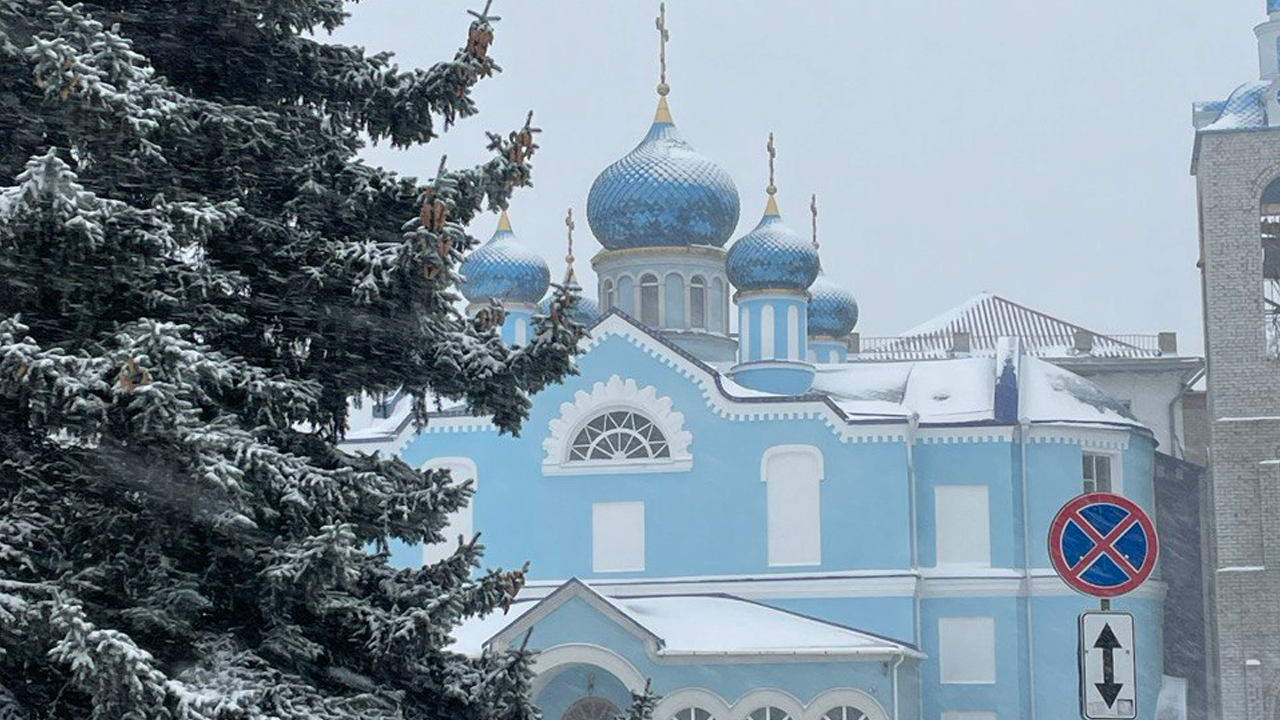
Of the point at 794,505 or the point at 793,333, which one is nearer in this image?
the point at 794,505

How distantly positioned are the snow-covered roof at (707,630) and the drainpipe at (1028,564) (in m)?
2.25

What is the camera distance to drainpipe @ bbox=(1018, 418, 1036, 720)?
29.3 metres

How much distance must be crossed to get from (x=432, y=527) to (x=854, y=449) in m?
22.3

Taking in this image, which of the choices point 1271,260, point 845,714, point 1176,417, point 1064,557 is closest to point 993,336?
point 1176,417

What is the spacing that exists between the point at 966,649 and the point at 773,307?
255 inches

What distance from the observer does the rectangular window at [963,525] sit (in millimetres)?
29859

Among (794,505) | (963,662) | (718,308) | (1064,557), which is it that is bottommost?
(963,662)

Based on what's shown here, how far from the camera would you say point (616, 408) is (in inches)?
1189

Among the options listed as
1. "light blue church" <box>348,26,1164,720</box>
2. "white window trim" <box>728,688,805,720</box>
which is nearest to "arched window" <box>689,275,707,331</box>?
"light blue church" <box>348,26,1164,720</box>

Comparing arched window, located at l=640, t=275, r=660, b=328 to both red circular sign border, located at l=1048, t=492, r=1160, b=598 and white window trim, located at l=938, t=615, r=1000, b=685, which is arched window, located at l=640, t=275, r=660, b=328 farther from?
red circular sign border, located at l=1048, t=492, r=1160, b=598

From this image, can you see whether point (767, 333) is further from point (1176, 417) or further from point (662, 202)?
point (1176, 417)

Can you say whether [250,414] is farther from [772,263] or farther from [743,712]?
[772,263]

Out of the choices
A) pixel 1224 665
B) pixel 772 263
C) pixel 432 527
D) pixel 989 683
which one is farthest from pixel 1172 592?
pixel 432 527

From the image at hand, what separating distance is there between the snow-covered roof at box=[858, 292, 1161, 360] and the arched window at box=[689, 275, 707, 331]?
1210 centimetres
